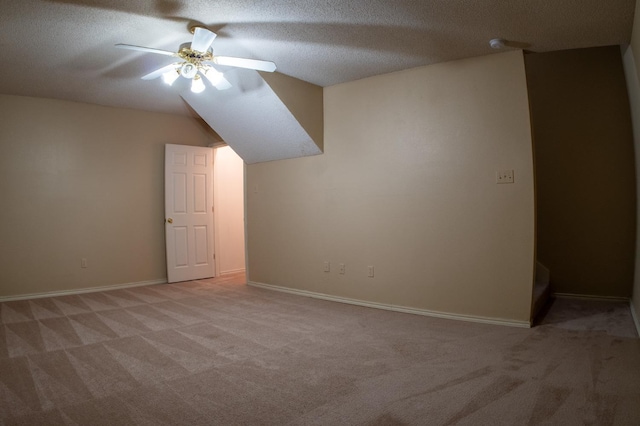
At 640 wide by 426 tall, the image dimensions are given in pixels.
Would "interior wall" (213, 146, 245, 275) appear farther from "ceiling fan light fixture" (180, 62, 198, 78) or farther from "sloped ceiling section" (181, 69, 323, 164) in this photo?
"ceiling fan light fixture" (180, 62, 198, 78)

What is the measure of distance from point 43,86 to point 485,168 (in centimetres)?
497

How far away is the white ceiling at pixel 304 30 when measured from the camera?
261 cm

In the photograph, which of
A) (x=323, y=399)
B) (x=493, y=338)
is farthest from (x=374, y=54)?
(x=323, y=399)

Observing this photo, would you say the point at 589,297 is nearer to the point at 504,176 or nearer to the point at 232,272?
the point at 504,176

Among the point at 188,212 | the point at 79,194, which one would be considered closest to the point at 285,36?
the point at 188,212

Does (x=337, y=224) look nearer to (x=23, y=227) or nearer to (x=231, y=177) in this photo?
(x=231, y=177)

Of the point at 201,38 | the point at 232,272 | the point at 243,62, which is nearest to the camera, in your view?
the point at 201,38

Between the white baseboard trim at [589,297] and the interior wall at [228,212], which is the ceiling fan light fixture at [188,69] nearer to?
the interior wall at [228,212]

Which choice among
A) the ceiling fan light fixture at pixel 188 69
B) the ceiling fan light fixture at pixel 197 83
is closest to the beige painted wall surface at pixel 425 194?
the ceiling fan light fixture at pixel 197 83

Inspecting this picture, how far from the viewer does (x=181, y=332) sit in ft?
10.6

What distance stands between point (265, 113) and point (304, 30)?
1447 mm

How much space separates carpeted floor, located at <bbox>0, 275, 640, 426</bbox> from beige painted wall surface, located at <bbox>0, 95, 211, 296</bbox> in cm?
104

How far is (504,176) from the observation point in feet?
10.7

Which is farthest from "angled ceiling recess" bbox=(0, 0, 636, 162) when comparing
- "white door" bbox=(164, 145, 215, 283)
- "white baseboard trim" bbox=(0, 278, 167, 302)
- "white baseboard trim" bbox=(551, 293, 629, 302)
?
"white baseboard trim" bbox=(551, 293, 629, 302)
